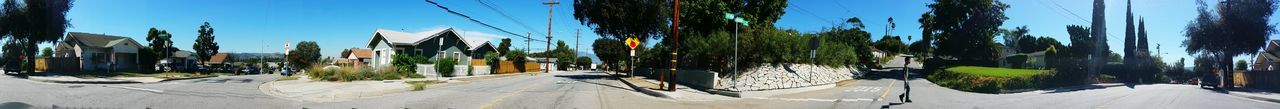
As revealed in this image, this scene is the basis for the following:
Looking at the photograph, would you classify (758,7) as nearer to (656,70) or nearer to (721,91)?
(656,70)

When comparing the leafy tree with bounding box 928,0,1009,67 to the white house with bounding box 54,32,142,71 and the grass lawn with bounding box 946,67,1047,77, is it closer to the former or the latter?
the grass lawn with bounding box 946,67,1047,77

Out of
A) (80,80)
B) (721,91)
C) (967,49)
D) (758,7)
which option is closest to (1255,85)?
(967,49)

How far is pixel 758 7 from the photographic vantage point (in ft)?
76.2

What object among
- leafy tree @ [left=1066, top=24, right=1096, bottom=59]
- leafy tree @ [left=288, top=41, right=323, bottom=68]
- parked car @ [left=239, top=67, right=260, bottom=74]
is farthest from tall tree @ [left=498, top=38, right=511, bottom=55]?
leafy tree @ [left=1066, top=24, right=1096, bottom=59]

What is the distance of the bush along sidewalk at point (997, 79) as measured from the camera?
703 cm

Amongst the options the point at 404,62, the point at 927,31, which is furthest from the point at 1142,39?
the point at 404,62

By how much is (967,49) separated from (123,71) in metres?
11.2

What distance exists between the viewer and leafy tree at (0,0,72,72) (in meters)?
6.70

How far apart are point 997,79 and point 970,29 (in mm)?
948

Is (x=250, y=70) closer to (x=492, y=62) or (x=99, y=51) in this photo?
(x=492, y=62)

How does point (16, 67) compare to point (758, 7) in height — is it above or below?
below

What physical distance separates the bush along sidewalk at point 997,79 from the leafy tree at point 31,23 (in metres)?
10.2

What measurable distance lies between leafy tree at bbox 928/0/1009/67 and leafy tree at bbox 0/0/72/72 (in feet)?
34.0

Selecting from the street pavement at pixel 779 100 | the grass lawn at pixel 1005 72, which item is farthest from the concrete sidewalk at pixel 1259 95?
the grass lawn at pixel 1005 72
